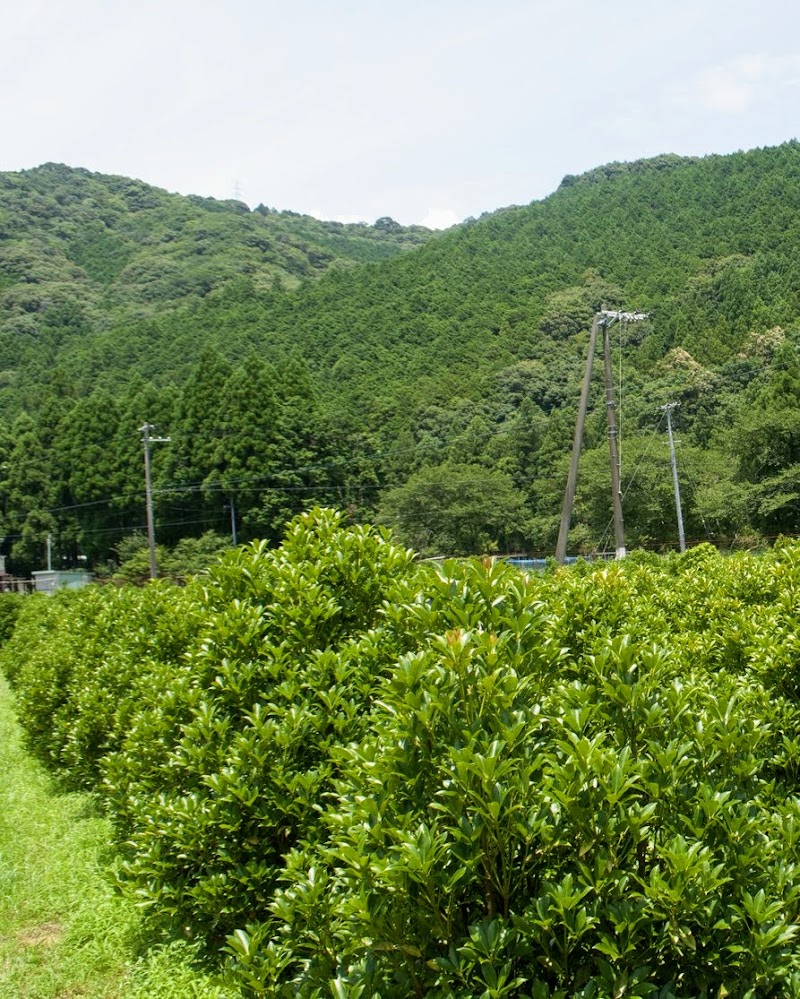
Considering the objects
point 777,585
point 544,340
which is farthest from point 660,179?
point 777,585

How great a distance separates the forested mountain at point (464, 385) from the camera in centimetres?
4031

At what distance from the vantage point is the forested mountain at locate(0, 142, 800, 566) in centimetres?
4031

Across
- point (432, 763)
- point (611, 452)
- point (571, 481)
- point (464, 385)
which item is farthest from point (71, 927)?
point (464, 385)

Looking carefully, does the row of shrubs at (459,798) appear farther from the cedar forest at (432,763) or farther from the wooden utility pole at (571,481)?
the wooden utility pole at (571,481)

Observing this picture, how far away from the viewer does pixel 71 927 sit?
4.92 m

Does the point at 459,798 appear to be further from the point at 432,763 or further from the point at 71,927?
the point at 71,927

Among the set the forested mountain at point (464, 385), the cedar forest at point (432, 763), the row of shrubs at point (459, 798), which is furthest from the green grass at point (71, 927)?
the forested mountain at point (464, 385)

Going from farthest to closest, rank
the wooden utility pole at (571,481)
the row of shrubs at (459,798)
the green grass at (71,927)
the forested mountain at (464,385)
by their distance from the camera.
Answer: the forested mountain at (464,385), the wooden utility pole at (571,481), the green grass at (71,927), the row of shrubs at (459,798)

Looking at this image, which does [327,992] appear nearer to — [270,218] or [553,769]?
[553,769]

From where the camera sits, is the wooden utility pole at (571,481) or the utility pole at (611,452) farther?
the utility pole at (611,452)

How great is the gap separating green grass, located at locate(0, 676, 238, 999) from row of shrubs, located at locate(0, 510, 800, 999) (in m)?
0.40

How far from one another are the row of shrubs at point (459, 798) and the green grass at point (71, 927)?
0.40 meters

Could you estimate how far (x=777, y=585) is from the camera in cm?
524

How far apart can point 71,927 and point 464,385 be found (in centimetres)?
4808
